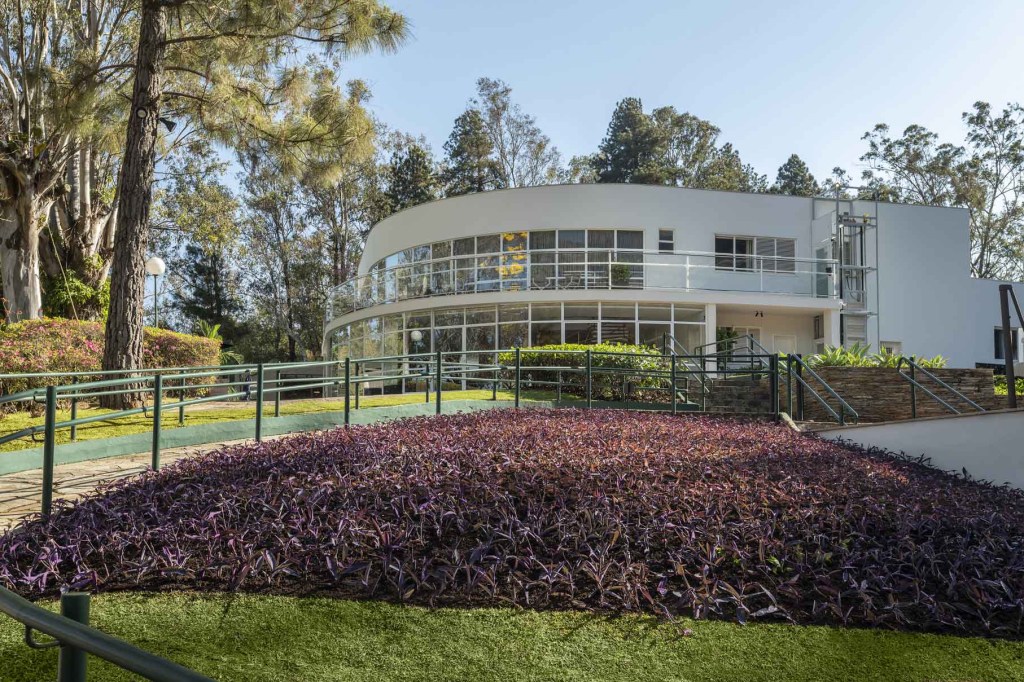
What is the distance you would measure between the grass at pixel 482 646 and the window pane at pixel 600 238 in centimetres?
1956

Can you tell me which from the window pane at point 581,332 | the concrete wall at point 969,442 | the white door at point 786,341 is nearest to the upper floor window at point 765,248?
the white door at point 786,341

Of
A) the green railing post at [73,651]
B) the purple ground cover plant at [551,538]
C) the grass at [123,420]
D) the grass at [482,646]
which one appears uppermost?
the green railing post at [73,651]

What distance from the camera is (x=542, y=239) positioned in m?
23.0

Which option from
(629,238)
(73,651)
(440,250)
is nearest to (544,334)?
(629,238)

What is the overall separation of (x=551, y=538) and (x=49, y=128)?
17638 mm

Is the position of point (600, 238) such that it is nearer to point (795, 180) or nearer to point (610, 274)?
point (610, 274)

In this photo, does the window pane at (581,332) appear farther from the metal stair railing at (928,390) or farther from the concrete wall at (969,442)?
the concrete wall at (969,442)

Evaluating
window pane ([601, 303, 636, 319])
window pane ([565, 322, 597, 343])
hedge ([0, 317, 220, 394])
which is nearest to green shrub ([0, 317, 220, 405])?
hedge ([0, 317, 220, 394])

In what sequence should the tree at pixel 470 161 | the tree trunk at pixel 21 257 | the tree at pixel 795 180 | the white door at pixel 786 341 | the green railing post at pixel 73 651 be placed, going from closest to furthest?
the green railing post at pixel 73 651, the tree trunk at pixel 21 257, the white door at pixel 786 341, the tree at pixel 470 161, the tree at pixel 795 180

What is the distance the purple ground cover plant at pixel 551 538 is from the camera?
393 centimetres

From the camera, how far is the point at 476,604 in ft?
12.7

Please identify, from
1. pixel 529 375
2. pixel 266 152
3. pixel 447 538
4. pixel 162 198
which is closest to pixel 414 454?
pixel 447 538

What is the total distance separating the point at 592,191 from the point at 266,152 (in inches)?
456

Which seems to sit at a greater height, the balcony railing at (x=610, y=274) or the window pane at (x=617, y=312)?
the balcony railing at (x=610, y=274)
